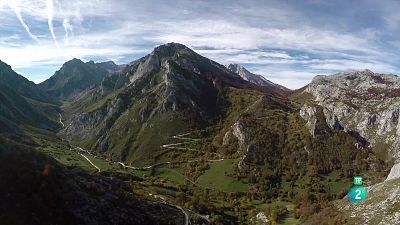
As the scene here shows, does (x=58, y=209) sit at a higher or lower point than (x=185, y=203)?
higher

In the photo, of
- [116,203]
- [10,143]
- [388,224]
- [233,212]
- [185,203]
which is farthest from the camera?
[233,212]

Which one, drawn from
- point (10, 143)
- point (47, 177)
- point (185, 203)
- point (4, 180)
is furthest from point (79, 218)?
point (185, 203)

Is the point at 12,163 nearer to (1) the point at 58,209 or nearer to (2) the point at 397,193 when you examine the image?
(1) the point at 58,209

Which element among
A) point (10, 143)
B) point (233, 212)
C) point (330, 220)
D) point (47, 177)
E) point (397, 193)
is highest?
point (10, 143)

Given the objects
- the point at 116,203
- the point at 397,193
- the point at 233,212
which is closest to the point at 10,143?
the point at 116,203

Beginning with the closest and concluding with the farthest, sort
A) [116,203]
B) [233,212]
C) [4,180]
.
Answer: [4,180] → [116,203] → [233,212]

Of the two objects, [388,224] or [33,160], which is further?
[388,224]
